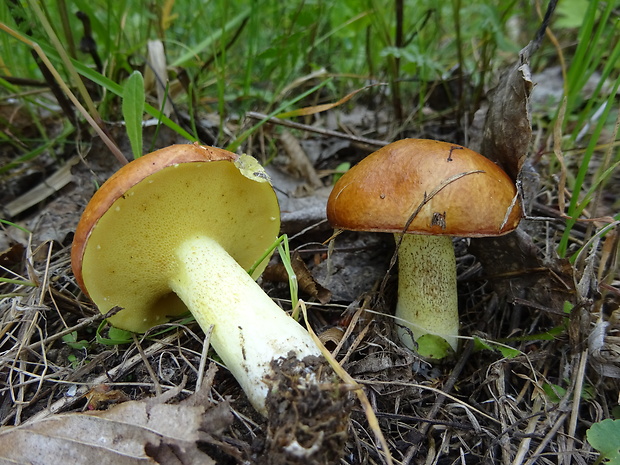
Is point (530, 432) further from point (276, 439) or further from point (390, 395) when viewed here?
point (276, 439)

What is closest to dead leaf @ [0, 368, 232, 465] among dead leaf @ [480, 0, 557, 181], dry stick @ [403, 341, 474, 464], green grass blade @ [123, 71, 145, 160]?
dry stick @ [403, 341, 474, 464]

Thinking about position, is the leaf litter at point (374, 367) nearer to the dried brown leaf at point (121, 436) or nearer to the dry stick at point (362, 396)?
the dried brown leaf at point (121, 436)

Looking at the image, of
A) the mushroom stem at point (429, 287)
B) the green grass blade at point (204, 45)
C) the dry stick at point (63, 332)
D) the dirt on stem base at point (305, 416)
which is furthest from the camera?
the green grass blade at point (204, 45)

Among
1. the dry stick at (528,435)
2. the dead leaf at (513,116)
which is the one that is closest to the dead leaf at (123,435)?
the dry stick at (528,435)

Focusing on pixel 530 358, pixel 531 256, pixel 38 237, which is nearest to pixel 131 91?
pixel 38 237

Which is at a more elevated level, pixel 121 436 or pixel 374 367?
pixel 121 436

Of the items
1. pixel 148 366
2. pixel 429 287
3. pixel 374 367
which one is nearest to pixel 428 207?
pixel 429 287

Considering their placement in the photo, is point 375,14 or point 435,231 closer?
point 435,231

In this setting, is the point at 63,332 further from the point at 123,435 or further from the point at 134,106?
the point at 134,106
